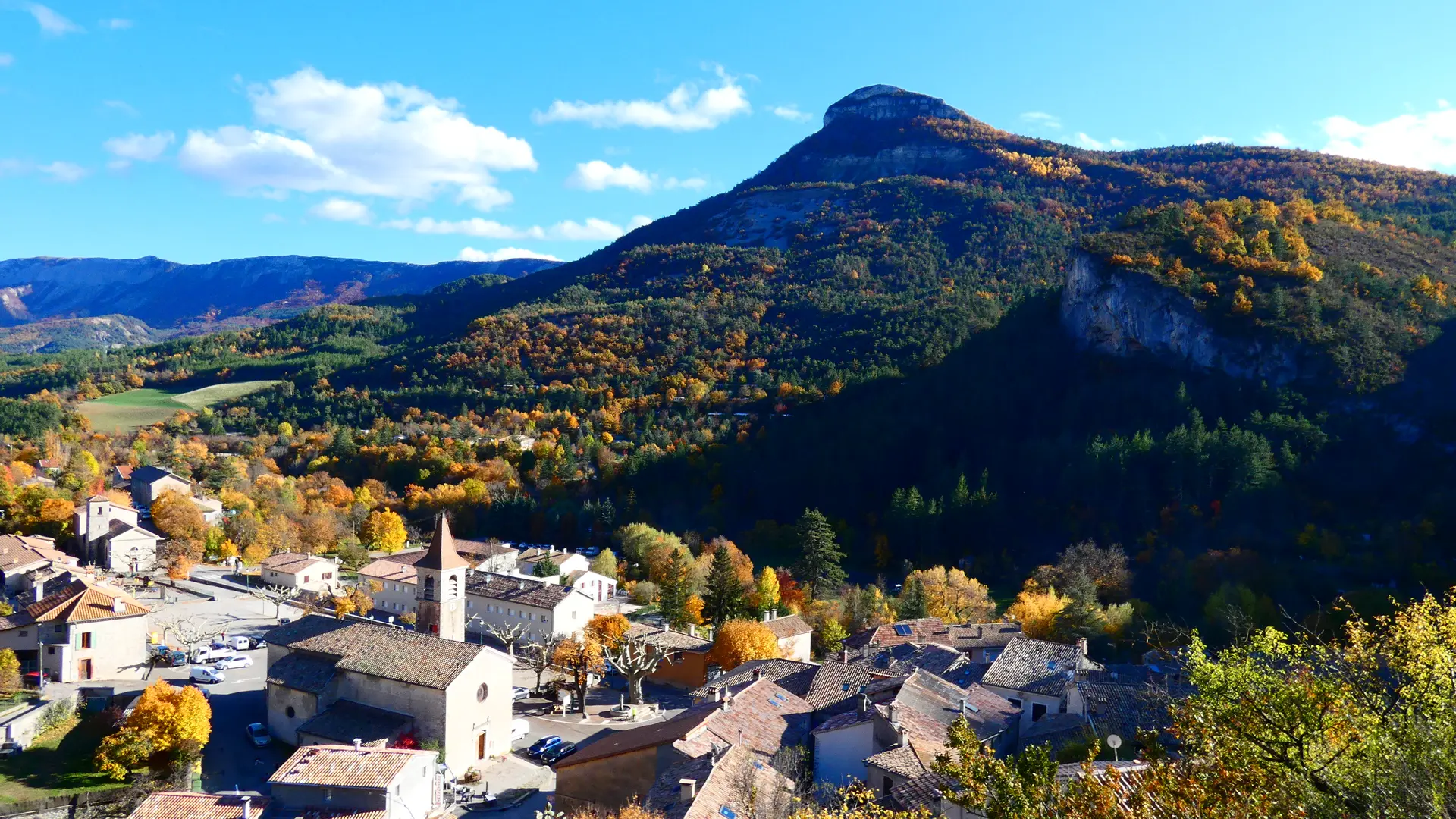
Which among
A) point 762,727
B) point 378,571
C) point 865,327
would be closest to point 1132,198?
point 865,327

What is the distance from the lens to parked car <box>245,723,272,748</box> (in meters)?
32.6

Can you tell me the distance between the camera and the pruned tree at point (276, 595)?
52.6 metres

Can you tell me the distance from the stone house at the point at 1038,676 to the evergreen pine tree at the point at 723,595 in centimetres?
2025

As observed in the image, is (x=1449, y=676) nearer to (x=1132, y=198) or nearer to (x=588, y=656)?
(x=588, y=656)

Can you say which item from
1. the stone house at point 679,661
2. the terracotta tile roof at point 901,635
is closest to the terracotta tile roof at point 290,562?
the stone house at point 679,661

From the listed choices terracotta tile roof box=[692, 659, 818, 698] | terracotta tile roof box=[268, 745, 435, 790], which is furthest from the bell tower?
terracotta tile roof box=[692, 659, 818, 698]

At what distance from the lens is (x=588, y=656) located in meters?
39.4

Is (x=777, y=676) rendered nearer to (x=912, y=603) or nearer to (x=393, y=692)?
(x=393, y=692)

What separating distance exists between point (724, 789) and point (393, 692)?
1491 cm

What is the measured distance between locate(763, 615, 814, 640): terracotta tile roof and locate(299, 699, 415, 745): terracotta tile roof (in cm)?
2008

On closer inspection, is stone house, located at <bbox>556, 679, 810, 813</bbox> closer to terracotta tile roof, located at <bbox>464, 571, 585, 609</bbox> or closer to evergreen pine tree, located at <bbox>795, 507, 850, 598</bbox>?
terracotta tile roof, located at <bbox>464, 571, 585, 609</bbox>

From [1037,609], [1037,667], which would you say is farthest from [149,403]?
[1037,667]

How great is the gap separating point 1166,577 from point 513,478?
64.3 m

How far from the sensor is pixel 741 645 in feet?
140
